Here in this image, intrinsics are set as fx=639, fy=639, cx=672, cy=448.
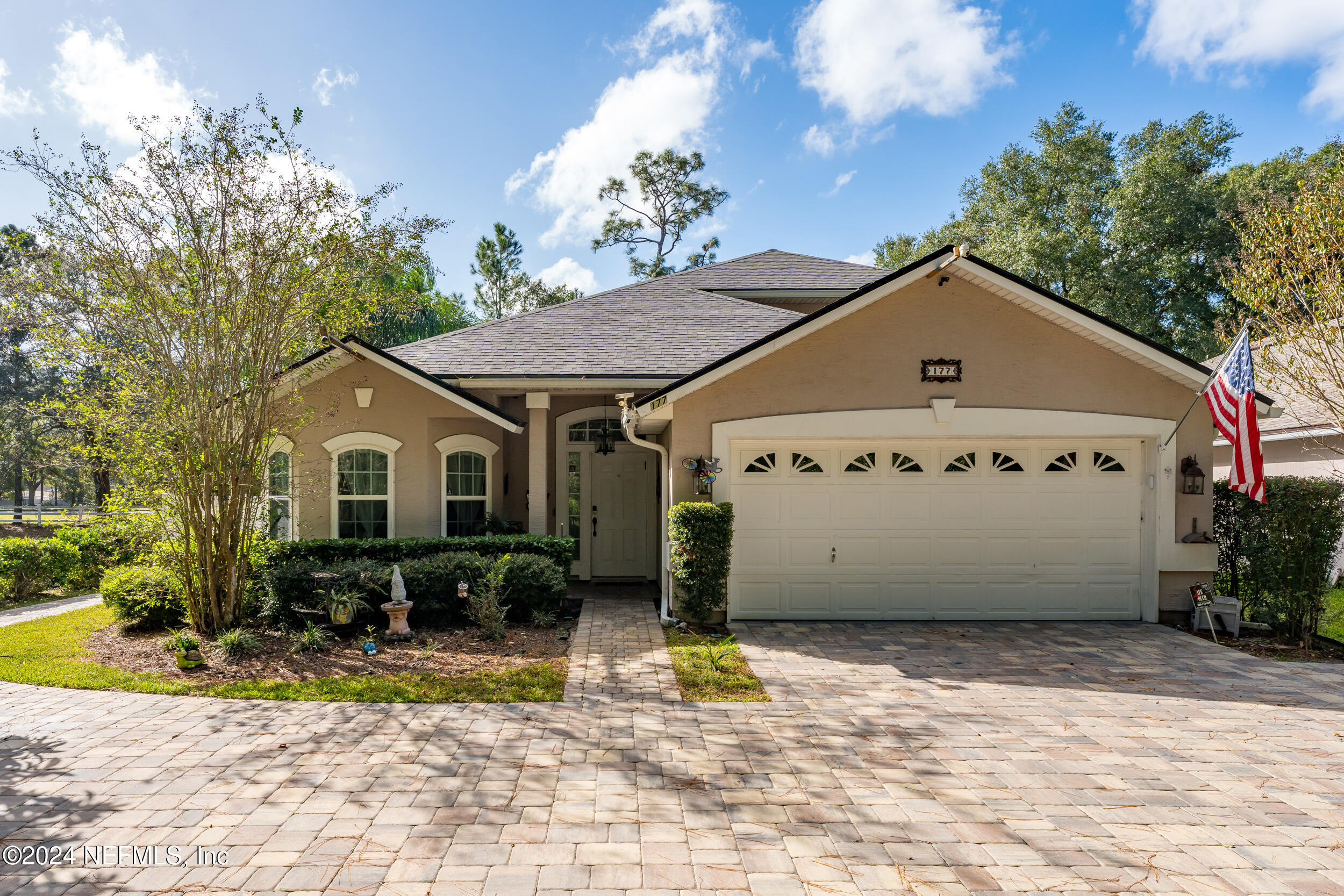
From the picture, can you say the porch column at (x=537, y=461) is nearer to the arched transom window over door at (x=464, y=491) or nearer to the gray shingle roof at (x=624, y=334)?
the gray shingle roof at (x=624, y=334)

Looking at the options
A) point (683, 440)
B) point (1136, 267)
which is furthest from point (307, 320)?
point (1136, 267)

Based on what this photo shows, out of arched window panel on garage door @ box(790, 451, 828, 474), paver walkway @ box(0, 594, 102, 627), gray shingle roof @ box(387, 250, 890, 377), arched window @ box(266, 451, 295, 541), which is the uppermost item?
gray shingle roof @ box(387, 250, 890, 377)

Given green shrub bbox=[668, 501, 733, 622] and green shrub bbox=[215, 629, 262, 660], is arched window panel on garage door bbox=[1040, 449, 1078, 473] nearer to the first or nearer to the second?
green shrub bbox=[668, 501, 733, 622]

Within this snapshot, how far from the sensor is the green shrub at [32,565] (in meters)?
10.9

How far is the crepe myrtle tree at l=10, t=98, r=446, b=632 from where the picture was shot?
6.73 meters

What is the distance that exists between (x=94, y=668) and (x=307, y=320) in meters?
4.18

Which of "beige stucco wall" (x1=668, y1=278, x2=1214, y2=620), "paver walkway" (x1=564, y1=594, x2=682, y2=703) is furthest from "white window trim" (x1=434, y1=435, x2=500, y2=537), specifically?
"beige stucco wall" (x1=668, y1=278, x2=1214, y2=620)

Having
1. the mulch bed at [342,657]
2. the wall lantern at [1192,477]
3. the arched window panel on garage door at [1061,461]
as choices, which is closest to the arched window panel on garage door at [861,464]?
the arched window panel on garage door at [1061,461]

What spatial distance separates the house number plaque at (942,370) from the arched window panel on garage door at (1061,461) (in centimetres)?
166

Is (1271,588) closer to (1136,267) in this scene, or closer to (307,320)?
(307,320)

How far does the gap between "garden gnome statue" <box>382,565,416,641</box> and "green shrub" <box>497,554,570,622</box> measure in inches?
46.2

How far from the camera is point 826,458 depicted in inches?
338

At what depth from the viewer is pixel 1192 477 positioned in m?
8.23

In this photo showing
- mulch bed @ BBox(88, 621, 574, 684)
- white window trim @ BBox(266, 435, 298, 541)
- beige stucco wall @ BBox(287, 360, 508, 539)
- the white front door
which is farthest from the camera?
the white front door
